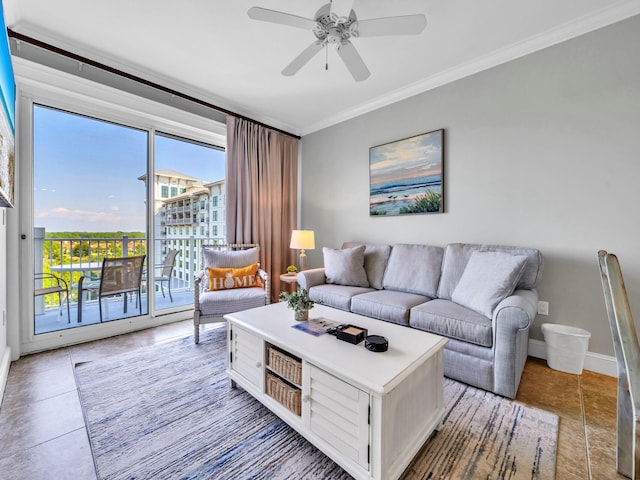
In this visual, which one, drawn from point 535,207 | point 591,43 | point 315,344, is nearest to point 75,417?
point 315,344

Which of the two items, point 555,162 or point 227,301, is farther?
point 227,301

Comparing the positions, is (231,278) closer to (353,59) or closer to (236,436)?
(236,436)

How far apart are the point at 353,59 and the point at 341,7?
1.49 ft

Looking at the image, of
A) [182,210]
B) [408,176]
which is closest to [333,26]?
[408,176]

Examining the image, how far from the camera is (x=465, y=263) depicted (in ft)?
8.11

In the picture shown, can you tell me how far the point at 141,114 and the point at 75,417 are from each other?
9.05 ft

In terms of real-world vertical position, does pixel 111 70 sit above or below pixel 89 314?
above

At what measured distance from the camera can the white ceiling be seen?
1.99 metres

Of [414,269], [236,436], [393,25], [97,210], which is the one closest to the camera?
[236,436]

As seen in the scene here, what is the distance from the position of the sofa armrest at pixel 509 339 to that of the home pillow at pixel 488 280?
4.8 inches

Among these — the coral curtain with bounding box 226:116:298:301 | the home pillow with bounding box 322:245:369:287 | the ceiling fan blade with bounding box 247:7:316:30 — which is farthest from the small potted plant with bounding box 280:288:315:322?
the coral curtain with bounding box 226:116:298:301

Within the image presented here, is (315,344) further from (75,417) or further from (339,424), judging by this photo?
(75,417)

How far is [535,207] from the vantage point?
2355mm

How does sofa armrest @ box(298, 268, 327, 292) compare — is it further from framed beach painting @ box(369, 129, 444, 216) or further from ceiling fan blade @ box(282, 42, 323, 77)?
ceiling fan blade @ box(282, 42, 323, 77)
